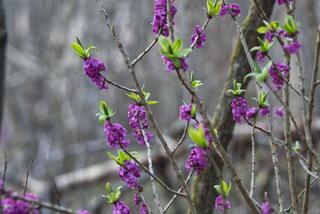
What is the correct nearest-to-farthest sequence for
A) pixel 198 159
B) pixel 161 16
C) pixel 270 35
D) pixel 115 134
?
pixel 198 159, pixel 270 35, pixel 115 134, pixel 161 16

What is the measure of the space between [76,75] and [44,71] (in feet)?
2.90

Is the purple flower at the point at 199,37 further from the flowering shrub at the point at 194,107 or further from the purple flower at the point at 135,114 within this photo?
the purple flower at the point at 135,114

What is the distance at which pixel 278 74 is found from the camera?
5.08 ft

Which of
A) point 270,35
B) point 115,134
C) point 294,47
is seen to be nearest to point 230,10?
point 270,35

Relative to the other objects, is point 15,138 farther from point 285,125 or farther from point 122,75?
point 285,125

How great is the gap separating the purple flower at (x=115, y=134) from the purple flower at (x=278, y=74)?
48 centimetres

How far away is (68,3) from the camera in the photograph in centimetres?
1141

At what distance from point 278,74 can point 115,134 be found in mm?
521

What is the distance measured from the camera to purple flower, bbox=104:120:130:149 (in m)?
1.64

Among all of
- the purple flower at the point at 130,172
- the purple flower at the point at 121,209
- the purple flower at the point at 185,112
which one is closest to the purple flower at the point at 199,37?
the purple flower at the point at 185,112

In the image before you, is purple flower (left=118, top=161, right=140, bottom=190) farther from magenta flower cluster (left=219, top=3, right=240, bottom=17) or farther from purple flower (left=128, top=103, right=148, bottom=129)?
magenta flower cluster (left=219, top=3, right=240, bottom=17)

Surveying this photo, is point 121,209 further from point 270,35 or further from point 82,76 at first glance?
point 82,76

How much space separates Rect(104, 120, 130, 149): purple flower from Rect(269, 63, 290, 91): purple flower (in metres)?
0.48

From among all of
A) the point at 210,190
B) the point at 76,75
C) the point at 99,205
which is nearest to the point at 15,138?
the point at 76,75
